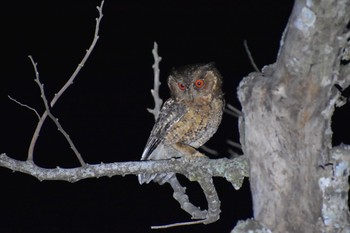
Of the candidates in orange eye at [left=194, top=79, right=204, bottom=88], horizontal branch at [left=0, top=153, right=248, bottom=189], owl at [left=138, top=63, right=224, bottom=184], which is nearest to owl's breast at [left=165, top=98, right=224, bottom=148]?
owl at [left=138, top=63, right=224, bottom=184]

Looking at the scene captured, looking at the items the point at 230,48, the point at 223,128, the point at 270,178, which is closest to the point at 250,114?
the point at 270,178

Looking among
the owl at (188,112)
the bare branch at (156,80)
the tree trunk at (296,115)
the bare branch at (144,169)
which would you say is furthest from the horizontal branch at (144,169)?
the owl at (188,112)

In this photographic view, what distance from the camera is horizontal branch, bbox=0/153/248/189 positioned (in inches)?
93.7

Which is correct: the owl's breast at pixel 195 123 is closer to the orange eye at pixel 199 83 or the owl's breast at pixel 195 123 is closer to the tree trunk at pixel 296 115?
the orange eye at pixel 199 83

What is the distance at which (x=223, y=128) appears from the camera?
23.2ft

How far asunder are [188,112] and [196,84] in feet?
0.63

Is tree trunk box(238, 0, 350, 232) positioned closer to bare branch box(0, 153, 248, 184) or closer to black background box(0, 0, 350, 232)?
bare branch box(0, 153, 248, 184)

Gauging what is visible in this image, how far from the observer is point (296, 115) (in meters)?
1.81

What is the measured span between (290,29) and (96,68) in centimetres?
735

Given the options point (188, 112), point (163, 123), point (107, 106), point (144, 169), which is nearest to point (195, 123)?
point (188, 112)

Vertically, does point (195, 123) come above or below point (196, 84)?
below

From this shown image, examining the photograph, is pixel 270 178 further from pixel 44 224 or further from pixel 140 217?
pixel 44 224

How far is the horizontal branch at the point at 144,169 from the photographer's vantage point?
2381 mm

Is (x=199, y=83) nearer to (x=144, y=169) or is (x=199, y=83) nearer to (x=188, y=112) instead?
(x=188, y=112)
